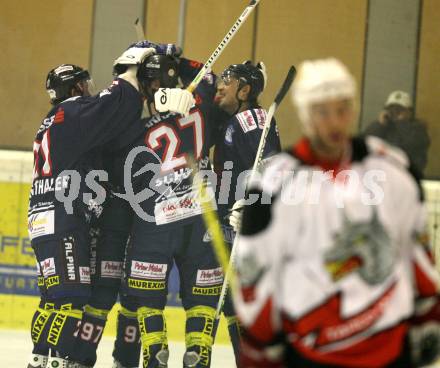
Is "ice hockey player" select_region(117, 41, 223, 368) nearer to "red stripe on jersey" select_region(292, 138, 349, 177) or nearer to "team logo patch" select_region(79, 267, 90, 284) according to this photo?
"team logo patch" select_region(79, 267, 90, 284)

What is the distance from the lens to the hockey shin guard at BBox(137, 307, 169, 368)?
4.99 m

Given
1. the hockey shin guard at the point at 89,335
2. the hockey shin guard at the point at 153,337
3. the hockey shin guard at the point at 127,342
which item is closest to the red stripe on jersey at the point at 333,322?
the hockey shin guard at the point at 153,337

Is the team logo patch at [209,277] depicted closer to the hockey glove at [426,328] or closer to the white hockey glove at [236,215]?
the white hockey glove at [236,215]

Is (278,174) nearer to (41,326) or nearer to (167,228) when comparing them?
(167,228)

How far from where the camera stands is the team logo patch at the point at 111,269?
5.32 m

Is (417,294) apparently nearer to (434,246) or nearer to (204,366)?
(204,366)

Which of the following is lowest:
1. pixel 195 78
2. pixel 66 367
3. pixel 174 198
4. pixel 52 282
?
pixel 66 367

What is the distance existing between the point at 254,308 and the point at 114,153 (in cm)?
285

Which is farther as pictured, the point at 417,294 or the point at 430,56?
the point at 430,56

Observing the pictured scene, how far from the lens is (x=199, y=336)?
5.06 m

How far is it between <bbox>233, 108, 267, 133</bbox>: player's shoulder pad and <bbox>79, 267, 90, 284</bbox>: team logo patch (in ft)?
3.36

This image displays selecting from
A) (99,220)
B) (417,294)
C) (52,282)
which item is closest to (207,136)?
(99,220)

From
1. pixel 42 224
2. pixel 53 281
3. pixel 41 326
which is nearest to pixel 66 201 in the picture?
pixel 42 224

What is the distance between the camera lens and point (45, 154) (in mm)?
5039
